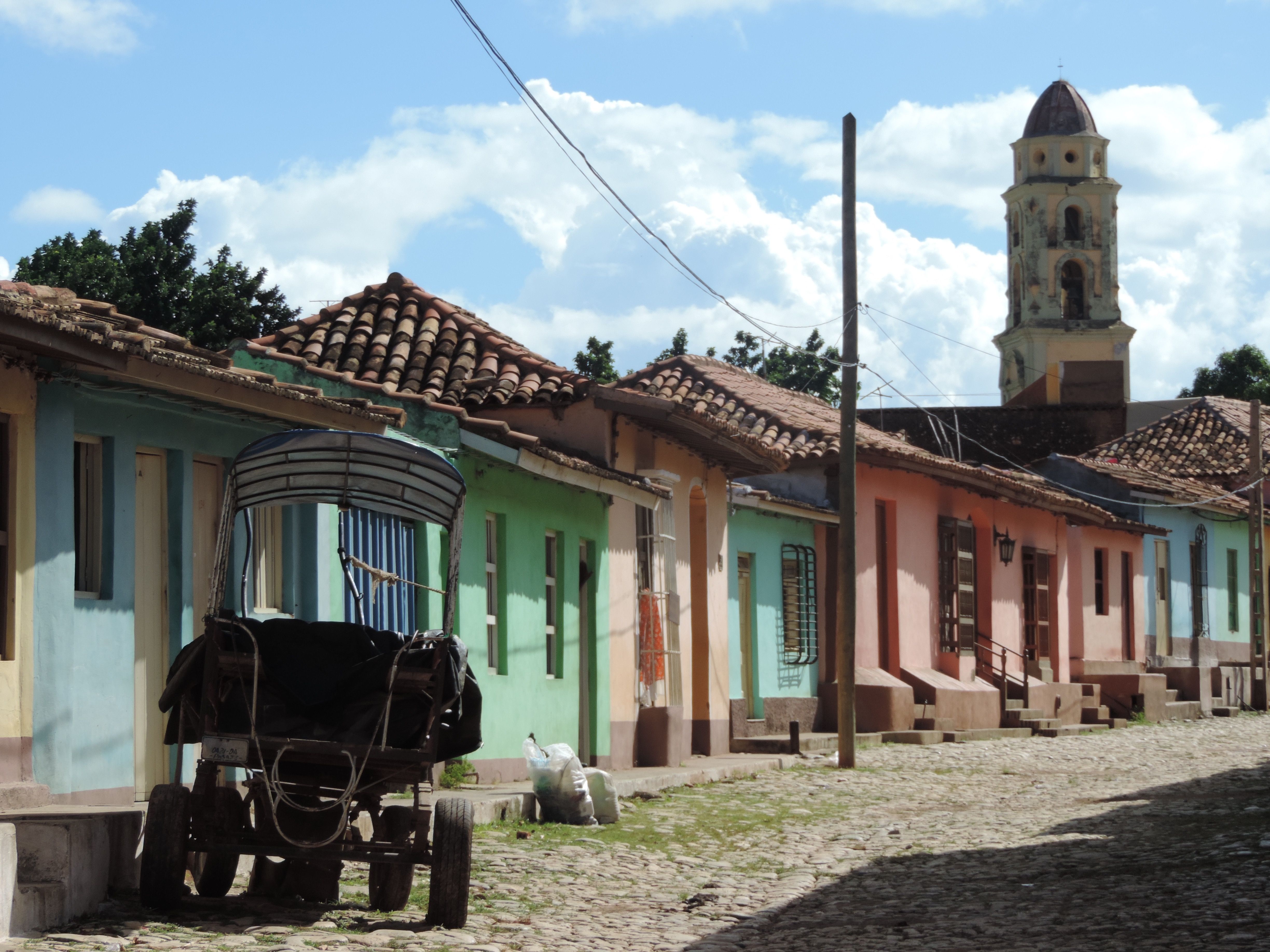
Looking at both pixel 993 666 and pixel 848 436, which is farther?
pixel 993 666

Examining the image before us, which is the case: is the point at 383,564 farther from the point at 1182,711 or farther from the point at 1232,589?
the point at 1232,589

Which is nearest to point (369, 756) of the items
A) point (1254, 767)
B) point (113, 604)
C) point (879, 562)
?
point (113, 604)

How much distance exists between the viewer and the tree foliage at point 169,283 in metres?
34.0

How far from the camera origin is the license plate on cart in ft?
24.4

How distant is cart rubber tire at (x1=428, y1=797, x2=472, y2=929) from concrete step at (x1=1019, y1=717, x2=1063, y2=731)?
17710mm

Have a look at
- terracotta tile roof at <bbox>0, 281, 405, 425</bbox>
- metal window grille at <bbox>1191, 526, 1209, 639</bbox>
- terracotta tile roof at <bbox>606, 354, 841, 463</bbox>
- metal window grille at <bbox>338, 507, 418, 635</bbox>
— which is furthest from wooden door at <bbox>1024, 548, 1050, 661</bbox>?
terracotta tile roof at <bbox>0, 281, 405, 425</bbox>

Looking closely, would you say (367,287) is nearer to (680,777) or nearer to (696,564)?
(696,564)

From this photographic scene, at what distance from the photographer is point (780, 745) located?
63.6 feet

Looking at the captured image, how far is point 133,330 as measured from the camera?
9766 mm

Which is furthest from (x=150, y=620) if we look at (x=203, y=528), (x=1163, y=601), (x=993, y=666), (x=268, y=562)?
(x=1163, y=601)

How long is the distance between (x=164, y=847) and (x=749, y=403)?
53.2 ft

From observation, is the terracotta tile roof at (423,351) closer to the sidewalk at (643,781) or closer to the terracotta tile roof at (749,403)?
the terracotta tile roof at (749,403)

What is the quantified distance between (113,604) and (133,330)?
1.57 meters

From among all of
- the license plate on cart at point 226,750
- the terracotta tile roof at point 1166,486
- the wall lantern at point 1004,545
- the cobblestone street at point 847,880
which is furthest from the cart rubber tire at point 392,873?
the terracotta tile roof at point 1166,486
